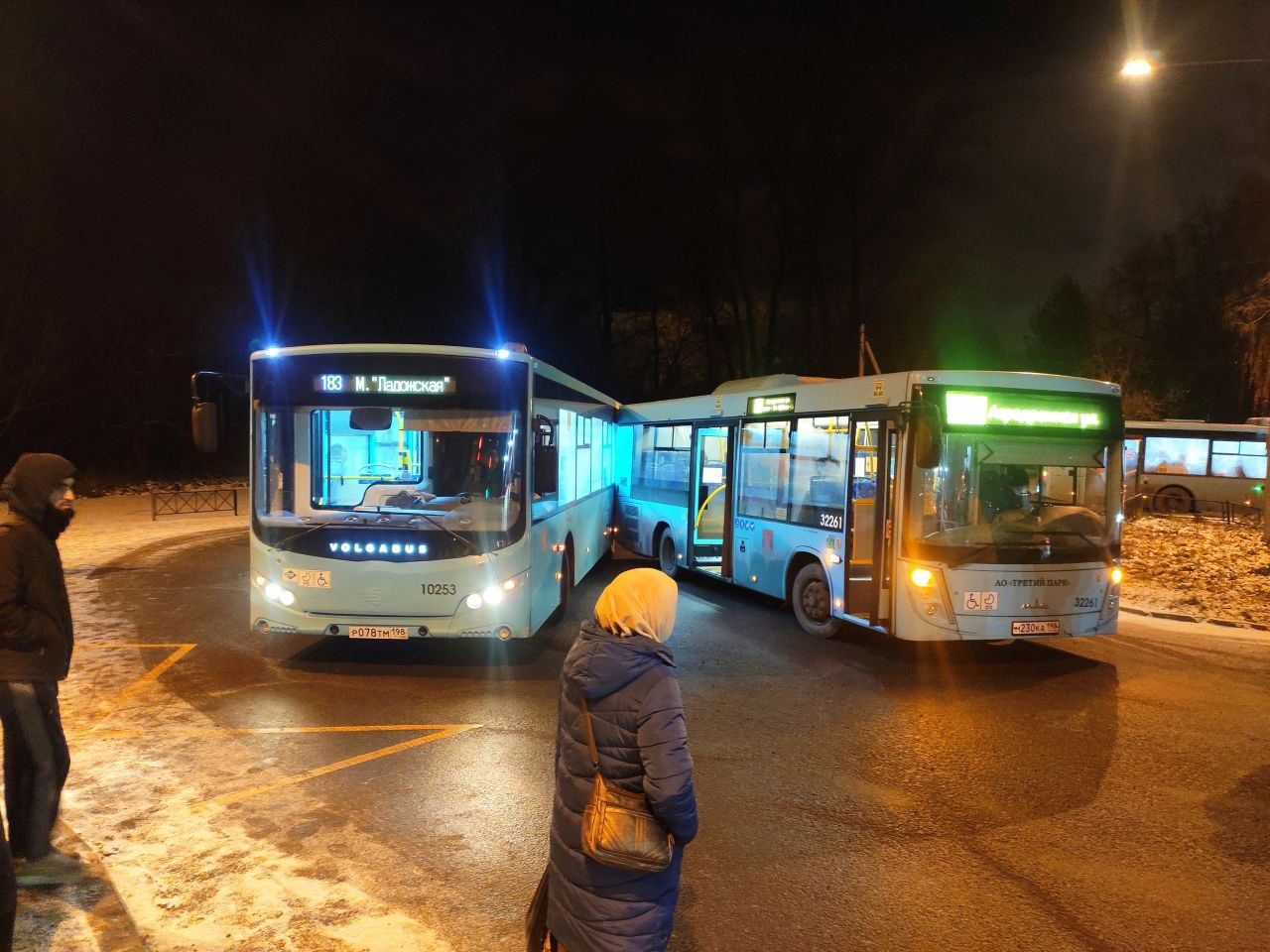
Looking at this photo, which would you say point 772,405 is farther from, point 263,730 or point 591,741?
point 591,741

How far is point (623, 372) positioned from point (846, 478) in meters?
38.1

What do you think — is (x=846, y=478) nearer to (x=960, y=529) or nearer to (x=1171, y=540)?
(x=960, y=529)

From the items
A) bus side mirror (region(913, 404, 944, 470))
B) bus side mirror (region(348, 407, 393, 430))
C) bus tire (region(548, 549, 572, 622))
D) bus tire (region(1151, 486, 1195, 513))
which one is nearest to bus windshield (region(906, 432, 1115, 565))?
bus side mirror (region(913, 404, 944, 470))

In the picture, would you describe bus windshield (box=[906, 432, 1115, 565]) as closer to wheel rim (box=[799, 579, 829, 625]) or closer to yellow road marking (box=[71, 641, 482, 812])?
wheel rim (box=[799, 579, 829, 625])

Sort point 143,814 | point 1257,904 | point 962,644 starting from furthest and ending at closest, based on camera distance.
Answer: point 962,644, point 143,814, point 1257,904

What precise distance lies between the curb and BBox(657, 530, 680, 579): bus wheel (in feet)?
21.9

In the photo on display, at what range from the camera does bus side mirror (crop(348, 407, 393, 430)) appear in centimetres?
811

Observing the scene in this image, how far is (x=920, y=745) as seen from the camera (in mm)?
6527

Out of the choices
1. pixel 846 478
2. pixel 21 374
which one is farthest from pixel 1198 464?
pixel 21 374

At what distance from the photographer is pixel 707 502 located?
43.9 ft

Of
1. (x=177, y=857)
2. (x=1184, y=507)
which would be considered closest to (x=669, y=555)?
(x=177, y=857)

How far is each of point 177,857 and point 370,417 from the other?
447cm

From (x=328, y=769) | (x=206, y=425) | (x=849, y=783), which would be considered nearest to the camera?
(x=849, y=783)

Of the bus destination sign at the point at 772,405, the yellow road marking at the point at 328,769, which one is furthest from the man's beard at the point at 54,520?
the bus destination sign at the point at 772,405
